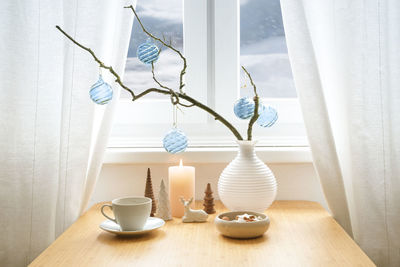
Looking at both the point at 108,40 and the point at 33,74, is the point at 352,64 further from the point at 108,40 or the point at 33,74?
the point at 33,74

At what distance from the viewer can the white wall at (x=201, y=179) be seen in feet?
4.77

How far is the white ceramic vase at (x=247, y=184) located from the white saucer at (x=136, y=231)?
19 cm

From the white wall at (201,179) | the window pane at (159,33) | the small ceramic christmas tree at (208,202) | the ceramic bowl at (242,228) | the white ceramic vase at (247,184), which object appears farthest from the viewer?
the window pane at (159,33)

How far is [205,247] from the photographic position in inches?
37.6

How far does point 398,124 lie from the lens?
4.07 ft

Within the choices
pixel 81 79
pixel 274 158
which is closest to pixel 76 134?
pixel 81 79

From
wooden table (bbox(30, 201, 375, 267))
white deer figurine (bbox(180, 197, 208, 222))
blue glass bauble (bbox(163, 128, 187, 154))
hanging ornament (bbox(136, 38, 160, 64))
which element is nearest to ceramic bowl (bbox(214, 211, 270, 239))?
wooden table (bbox(30, 201, 375, 267))

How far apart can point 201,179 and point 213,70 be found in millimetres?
385

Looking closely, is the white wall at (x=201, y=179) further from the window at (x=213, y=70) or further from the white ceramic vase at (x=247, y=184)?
the white ceramic vase at (x=247, y=184)

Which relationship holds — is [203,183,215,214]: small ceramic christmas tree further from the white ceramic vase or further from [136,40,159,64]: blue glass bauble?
[136,40,159,64]: blue glass bauble

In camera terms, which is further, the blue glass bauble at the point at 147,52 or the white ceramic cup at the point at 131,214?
the blue glass bauble at the point at 147,52

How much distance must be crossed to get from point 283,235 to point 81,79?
2.27ft

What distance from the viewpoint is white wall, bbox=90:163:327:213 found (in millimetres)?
1455

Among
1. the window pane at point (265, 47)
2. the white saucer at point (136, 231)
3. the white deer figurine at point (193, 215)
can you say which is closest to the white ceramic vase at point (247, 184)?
the white deer figurine at point (193, 215)
